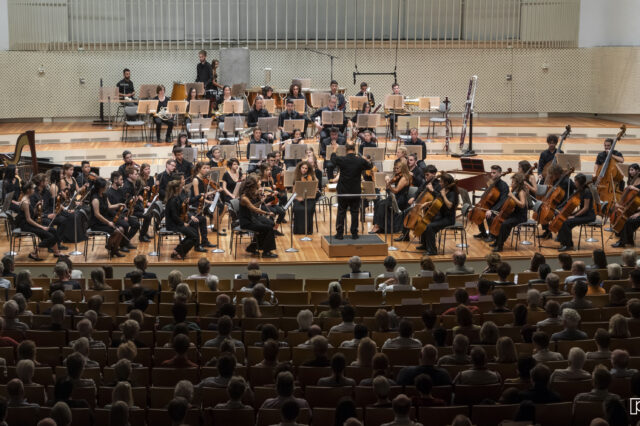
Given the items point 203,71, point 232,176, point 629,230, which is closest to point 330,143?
point 232,176

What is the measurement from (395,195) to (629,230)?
3.59 meters

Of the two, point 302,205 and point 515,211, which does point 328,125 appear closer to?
point 302,205

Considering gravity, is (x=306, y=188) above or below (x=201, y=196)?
above

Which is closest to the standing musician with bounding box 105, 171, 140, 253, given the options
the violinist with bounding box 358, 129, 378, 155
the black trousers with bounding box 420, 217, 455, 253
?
the black trousers with bounding box 420, 217, 455, 253

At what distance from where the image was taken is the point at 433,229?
13.3 meters

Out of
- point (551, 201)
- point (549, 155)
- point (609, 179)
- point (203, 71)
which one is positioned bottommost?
point (551, 201)

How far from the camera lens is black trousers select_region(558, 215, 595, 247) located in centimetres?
1345

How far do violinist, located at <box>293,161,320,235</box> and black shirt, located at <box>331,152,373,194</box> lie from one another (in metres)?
1.18

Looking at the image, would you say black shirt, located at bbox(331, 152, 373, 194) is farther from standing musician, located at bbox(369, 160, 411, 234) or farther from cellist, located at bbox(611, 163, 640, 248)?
cellist, located at bbox(611, 163, 640, 248)

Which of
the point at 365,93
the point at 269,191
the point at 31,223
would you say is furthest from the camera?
the point at 365,93

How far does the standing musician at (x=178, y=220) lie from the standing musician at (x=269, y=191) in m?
1.40

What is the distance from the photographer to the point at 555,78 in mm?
23422

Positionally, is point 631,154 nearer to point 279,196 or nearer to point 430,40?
point 430,40

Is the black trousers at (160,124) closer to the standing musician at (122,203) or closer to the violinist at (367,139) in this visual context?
the violinist at (367,139)
